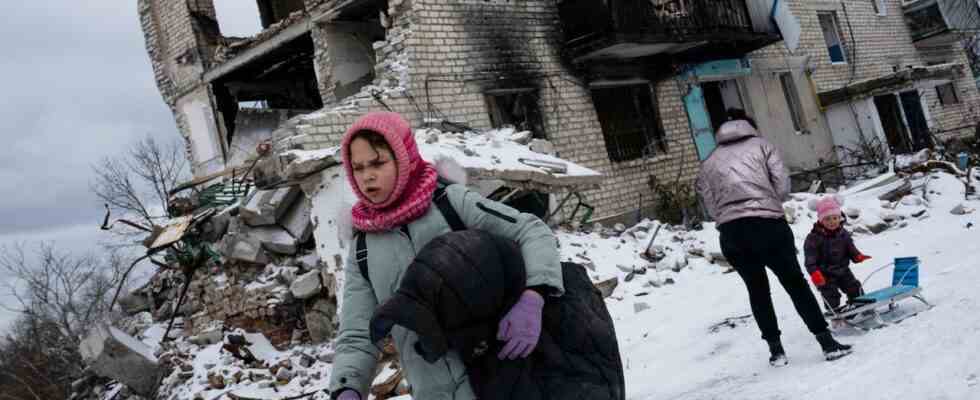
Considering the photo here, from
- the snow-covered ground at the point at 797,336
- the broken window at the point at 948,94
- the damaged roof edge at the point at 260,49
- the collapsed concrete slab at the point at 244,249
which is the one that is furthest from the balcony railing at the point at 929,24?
the collapsed concrete slab at the point at 244,249

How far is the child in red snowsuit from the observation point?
165 inches

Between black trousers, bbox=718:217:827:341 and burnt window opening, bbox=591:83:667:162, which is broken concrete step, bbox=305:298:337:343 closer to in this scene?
black trousers, bbox=718:217:827:341

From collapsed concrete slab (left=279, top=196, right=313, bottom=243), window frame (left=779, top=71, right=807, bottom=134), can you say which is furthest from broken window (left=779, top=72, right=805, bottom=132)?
collapsed concrete slab (left=279, top=196, right=313, bottom=243)

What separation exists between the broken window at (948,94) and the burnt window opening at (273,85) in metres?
16.3

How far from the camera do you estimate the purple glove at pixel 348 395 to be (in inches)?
71.0

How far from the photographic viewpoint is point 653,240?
28.1 ft

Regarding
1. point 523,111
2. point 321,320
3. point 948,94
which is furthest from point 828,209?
point 948,94

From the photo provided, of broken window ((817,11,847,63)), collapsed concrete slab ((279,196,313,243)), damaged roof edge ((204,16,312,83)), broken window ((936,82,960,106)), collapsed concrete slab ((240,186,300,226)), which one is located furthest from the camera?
broken window ((936,82,960,106))

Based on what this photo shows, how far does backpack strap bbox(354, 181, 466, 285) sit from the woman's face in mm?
134

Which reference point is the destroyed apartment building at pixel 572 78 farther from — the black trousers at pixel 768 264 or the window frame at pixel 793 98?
the black trousers at pixel 768 264

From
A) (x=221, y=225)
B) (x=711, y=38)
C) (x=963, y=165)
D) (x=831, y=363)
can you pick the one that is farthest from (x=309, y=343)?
(x=963, y=165)

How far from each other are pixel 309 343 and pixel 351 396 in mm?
5739

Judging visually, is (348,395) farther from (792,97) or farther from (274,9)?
(792,97)

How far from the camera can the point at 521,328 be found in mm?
1569
